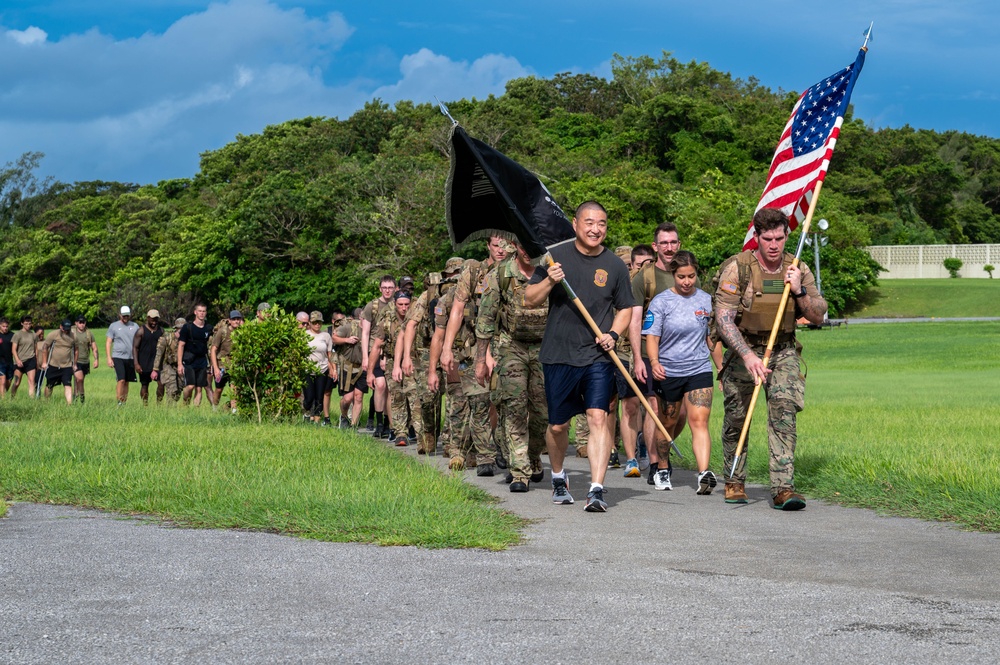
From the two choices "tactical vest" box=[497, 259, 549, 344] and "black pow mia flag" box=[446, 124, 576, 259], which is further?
"tactical vest" box=[497, 259, 549, 344]

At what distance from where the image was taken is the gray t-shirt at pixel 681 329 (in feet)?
34.5

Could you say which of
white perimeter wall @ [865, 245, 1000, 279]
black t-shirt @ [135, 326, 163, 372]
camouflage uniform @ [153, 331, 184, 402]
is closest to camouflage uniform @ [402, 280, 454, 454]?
camouflage uniform @ [153, 331, 184, 402]

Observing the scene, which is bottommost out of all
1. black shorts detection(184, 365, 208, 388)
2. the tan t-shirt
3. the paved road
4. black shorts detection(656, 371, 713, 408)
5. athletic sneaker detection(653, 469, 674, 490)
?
athletic sneaker detection(653, 469, 674, 490)

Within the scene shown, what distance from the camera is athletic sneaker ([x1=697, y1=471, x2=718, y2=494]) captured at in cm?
1014

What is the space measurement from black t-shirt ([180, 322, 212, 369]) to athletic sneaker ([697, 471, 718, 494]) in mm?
13552

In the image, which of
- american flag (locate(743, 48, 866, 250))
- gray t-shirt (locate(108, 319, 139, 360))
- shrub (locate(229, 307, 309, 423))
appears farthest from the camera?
gray t-shirt (locate(108, 319, 139, 360))

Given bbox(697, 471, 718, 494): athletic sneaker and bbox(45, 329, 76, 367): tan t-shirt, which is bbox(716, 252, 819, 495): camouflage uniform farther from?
bbox(45, 329, 76, 367): tan t-shirt

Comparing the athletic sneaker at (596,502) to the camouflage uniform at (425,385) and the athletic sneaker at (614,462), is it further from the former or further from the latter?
the camouflage uniform at (425,385)

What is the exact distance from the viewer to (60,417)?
17.0 m

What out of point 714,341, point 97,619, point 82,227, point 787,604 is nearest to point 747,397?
point 714,341

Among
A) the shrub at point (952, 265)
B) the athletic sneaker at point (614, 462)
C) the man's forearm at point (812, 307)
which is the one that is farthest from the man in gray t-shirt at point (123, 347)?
the shrub at point (952, 265)

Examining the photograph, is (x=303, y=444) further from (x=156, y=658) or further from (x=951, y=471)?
(x=156, y=658)

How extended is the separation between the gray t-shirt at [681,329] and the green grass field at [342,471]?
1351mm

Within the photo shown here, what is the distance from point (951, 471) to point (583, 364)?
10.1ft
